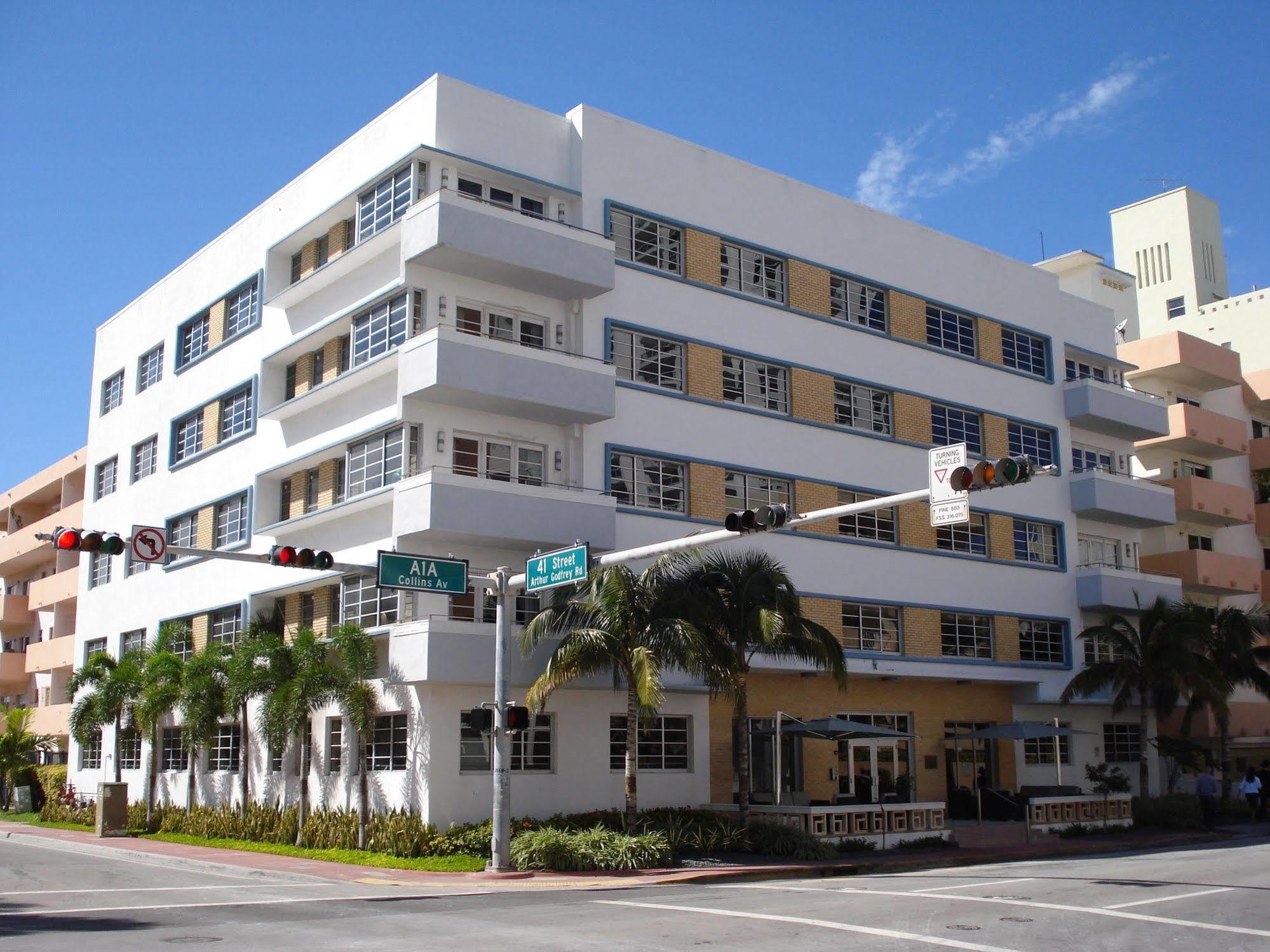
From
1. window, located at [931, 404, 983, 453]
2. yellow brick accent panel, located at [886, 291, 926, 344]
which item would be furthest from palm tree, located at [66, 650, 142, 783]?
window, located at [931, 404, 983, 453]

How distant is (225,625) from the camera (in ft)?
118

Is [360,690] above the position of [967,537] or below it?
below

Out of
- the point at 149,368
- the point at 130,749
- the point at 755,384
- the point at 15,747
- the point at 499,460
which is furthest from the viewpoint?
the point at 15,747

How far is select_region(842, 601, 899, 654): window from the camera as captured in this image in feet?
115

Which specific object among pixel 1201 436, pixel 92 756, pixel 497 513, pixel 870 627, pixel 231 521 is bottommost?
pixel 92 756

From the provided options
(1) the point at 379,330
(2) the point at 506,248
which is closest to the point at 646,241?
(2) the point at 506,248

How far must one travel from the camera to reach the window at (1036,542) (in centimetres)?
4047

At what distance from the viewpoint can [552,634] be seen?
27422mm

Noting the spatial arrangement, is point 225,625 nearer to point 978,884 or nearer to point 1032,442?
point 978,884

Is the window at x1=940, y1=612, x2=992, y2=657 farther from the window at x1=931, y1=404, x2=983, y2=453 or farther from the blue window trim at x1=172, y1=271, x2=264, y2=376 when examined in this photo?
the blue window trim at x1=172, y1=271, x2=264, y2=376

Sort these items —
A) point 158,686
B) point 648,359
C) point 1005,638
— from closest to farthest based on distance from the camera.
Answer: point 648,359 < point 158,686 < point 1005,638

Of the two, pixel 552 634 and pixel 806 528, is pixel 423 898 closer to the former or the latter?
pixel 552 634

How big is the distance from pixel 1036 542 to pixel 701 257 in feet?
49.5

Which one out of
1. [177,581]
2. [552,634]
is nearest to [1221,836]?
[552,634]
